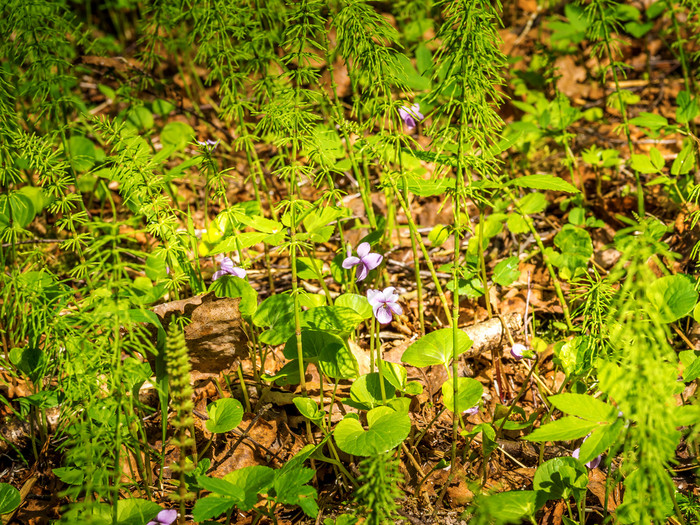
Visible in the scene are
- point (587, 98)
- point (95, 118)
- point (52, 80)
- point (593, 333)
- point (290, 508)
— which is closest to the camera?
point (593, 333)

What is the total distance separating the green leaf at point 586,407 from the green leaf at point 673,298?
465mm

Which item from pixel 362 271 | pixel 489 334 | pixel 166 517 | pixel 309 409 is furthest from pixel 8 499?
pixel 489 334

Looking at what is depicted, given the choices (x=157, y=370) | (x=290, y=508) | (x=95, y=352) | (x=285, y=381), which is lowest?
(x=290, y=508)

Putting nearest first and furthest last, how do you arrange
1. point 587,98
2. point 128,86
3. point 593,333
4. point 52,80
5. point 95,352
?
point 95,352 < point 593,333 < point 52,80 < point 128,86 < point 587,98

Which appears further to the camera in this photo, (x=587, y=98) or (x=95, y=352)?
(x=587, y=98)

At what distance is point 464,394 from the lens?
195 cm

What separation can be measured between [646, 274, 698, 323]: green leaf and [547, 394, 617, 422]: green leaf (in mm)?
465

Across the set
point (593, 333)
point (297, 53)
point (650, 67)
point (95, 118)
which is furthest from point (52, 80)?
point (650, 67)

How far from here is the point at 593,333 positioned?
5.86 ft

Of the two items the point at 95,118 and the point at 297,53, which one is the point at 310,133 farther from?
the point at 95,118

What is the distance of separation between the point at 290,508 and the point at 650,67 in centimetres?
427

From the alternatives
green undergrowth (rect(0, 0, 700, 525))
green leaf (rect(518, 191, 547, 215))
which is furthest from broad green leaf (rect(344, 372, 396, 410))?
green leaf (rect(518, 191, 547, 215))

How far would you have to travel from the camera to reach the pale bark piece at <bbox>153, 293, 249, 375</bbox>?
2.13 m

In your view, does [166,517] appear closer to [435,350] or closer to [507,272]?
[435,350]
